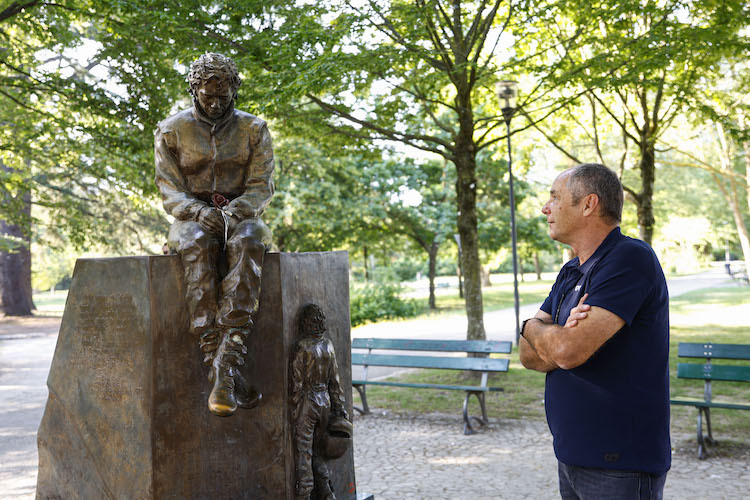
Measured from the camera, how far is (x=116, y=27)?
9.59m

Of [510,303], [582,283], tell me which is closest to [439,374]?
[582,283]

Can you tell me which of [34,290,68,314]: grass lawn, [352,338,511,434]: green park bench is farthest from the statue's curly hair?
[34,290,68,314]: grass lawn

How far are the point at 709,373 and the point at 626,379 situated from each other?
5.39m

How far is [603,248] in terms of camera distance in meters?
2.62

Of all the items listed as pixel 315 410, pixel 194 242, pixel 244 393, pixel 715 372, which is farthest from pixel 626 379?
pixel 715 372

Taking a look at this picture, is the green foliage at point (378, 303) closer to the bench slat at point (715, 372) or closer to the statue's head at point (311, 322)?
the bench slat at point (715, 372)

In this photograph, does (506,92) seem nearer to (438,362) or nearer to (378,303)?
(438,362)

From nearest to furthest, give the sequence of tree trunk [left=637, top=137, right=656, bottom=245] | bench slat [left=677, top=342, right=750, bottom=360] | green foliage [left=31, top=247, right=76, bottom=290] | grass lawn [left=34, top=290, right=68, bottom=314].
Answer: bench slat [left=677, top=342, right=750, bottom=360] → tree trunk [left=637, top=137, right=656, bottom=245] → green foliage [left=31, top=247, right=76, bottom=290] → grass lawn [left=34, top=290, right=68, bottom=314]

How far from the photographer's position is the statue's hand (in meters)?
3.49

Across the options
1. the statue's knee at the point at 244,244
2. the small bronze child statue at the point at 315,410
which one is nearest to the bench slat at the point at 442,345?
the small bronze child statue at the point at 315,410

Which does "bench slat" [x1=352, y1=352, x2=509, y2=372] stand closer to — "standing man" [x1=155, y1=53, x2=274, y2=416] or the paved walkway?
the paved walkway

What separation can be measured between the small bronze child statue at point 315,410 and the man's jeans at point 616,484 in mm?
1503

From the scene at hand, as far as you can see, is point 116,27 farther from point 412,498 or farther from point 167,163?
point 412,498

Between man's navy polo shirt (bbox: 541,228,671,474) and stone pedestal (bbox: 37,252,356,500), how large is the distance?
5.31 ft
